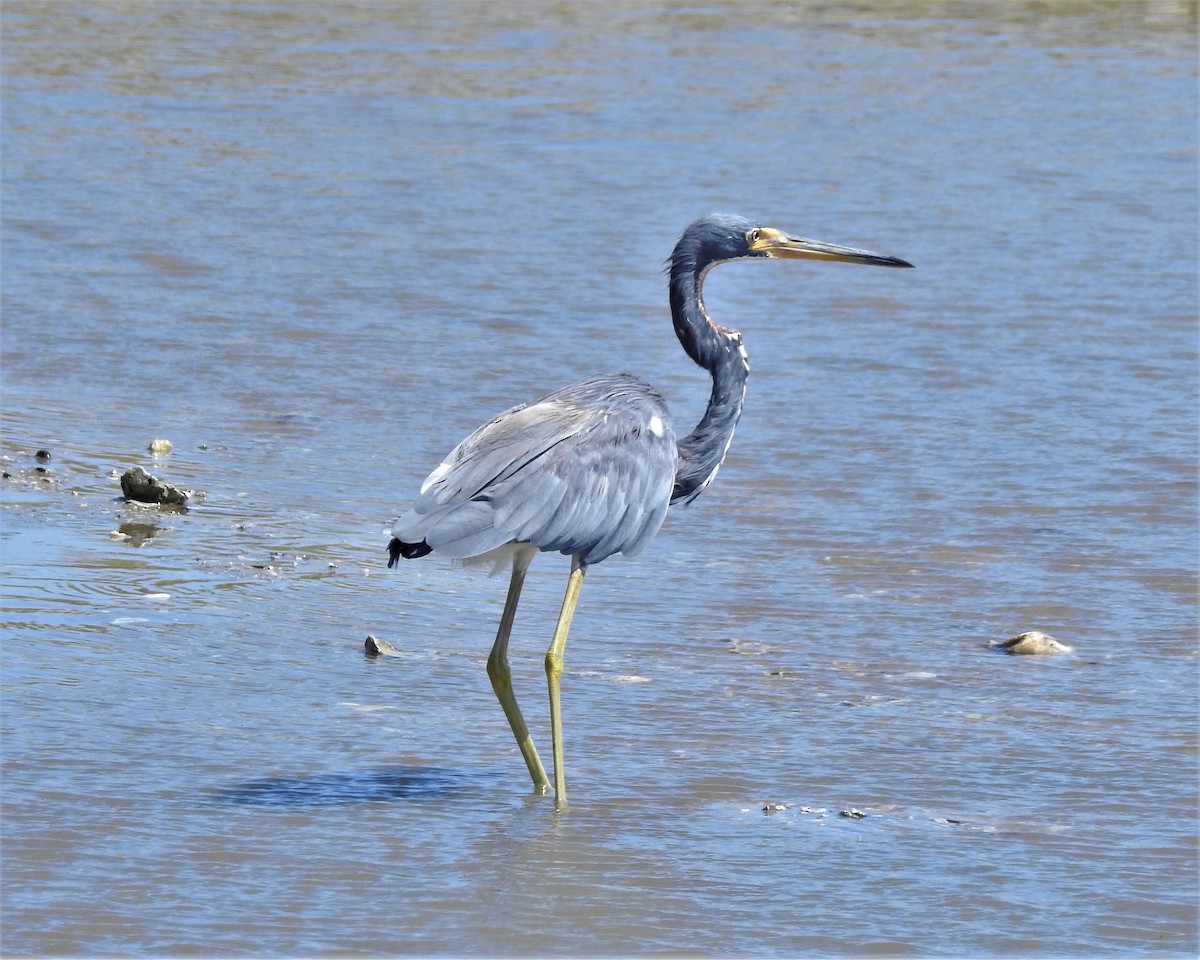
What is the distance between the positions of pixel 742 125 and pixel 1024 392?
7.45 meters

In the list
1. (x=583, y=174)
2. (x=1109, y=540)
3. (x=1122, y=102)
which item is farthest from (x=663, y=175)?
(x=1109, y=540)

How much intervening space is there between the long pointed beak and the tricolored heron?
0.46 meters

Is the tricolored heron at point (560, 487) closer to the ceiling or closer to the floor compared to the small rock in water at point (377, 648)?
closer to the ceiling

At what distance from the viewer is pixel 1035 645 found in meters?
6.72

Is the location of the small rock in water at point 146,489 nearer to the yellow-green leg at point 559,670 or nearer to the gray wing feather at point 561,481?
the gray wing feather at point 561,481

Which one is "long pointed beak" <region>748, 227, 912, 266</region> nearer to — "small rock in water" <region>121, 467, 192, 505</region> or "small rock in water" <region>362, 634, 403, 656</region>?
"small rock in water" <region>362, 634, 403, 656</region>

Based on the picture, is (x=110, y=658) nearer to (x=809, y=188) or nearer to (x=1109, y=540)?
(x=1109, y=540)

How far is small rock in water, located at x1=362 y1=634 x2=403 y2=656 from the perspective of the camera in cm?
648

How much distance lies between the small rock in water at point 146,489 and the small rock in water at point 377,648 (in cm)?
152

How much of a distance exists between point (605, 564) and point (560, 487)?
2.09 m

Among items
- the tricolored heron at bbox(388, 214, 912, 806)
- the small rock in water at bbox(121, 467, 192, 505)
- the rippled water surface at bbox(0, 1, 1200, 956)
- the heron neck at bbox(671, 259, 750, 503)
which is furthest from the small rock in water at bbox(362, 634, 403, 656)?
the small rock in water at bbox(121, 467, 192, 505)

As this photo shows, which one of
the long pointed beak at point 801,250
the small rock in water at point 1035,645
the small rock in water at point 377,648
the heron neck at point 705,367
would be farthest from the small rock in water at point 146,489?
the small rock in water at point 1035,645

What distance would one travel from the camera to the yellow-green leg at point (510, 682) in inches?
219

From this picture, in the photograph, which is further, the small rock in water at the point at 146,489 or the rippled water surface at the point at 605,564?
the small rock in water at the point at 146,489
